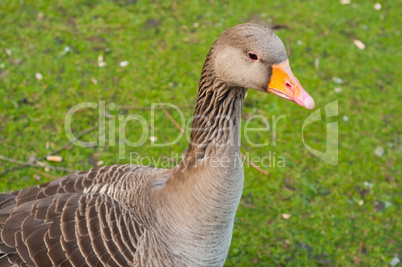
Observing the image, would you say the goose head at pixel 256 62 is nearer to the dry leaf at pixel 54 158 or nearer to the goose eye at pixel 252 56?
the goose eye at pixel 252 56

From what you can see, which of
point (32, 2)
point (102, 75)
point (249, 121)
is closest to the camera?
point (249, 121)

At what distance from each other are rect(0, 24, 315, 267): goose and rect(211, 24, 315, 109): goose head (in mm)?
17

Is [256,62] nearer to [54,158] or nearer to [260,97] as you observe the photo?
[260,97]

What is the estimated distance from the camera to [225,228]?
8.21 ft

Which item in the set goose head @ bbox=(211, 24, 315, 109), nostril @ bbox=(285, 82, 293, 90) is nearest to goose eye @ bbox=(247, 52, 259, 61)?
goose head @ bbox=(211, 24, 315, 109)

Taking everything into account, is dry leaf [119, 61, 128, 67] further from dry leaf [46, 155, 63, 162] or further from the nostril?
the nostril

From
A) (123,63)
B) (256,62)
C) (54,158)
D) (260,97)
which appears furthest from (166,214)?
(123,63)

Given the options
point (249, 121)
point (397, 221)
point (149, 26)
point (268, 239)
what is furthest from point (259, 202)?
point (149, 26)

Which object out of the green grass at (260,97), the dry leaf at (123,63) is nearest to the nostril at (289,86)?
the green grass at (260,97)

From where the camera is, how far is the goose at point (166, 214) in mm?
2340

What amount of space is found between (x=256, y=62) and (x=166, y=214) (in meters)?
1.12

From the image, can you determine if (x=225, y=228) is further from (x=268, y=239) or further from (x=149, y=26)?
(x=149, y=26)

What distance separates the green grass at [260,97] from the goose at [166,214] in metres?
1.19

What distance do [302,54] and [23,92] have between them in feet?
11.7
